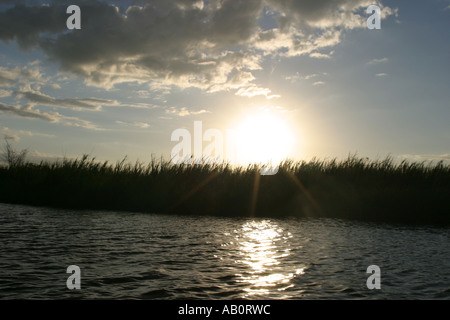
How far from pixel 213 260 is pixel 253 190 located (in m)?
11.8

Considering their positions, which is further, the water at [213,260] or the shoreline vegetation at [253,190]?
the shoreline vegetation at [253,190]

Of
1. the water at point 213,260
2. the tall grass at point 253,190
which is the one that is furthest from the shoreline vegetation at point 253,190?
the water at point 213,260

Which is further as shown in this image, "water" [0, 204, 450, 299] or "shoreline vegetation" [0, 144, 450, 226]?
"shoreline vegetation" [0, 144, 450, 226]

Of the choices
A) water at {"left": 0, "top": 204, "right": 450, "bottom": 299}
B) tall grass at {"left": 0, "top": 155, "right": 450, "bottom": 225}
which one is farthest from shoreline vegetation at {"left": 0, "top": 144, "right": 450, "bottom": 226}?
water at {"left": 0, "top": 204, "right": 450, "bottom": 299}

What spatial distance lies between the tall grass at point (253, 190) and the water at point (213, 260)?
483 centimetres

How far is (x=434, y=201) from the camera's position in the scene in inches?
774

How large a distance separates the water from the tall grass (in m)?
4.83

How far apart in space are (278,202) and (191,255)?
37.2ft

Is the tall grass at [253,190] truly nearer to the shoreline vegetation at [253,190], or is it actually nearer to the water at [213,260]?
the shoreline vegetation at [253,190]

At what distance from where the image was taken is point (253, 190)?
2078 cm

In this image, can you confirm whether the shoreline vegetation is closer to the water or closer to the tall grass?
the tall grass

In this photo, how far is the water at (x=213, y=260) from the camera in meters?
6.87

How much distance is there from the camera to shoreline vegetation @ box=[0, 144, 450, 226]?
19719mm

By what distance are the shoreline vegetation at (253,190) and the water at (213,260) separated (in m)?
4.81
